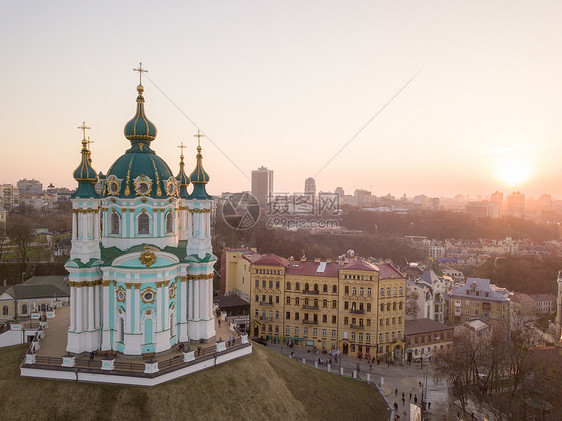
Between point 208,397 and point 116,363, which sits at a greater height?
point 116,363

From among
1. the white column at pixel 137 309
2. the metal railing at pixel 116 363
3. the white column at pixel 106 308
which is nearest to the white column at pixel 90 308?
the white column at pixel 106 308

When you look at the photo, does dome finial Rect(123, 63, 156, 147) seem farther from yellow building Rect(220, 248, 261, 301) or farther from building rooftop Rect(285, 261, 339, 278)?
yellow building Rect(220, 248, 261, 301)

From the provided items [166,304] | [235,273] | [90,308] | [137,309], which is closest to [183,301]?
[166,304]

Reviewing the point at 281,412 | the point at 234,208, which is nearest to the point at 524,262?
the point at 234,208

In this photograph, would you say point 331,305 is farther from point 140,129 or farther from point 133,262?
point 140,129

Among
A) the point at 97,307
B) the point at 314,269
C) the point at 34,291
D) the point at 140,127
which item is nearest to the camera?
the point at 97,307

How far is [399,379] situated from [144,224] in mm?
21974

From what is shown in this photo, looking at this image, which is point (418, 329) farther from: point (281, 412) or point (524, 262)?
point (524, 262)

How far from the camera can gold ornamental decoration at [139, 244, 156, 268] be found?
71.7ft

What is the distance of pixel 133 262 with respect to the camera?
72.0ft

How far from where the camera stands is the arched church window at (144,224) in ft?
76.8

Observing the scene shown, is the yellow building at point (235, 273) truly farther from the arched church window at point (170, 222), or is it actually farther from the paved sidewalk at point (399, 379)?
the arched church window at point (170, 222)

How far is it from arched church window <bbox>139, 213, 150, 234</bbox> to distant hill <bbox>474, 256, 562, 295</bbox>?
64.2 m

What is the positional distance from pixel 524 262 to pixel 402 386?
5313 cm
